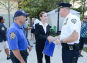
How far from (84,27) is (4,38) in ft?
10.4

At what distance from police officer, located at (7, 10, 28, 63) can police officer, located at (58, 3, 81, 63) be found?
894mm

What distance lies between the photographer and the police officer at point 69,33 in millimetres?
3253

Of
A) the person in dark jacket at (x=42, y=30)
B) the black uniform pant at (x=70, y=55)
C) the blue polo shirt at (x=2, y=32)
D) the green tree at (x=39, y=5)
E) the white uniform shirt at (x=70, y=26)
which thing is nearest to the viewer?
the white uniform shirt at (x=70, y=26)

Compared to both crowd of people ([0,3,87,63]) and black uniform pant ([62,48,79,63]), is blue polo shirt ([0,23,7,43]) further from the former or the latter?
black uniform pant ([62,48,79,63])

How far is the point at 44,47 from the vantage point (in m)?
4.41

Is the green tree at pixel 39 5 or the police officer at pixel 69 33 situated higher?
the green tree at pixel 39 5

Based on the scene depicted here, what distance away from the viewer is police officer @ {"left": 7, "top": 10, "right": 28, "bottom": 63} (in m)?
2.81

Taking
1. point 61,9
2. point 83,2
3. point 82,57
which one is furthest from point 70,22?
point 83,2

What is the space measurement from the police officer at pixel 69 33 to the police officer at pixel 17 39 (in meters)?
0.89

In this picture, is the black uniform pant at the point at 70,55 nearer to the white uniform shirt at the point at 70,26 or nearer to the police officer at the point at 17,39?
the white uniform shirt at the point at 70,26

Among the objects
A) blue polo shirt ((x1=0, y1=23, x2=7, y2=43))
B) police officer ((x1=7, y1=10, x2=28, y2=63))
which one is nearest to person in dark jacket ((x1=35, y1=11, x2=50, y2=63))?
police officer ((x1=7, y1=10, x2=28, y2=63))

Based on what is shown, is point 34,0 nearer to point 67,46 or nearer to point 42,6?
point 42,6

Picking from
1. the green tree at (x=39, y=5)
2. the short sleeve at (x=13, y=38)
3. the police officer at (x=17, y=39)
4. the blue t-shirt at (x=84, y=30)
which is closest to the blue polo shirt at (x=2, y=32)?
the blue t-shirt at (x=84, y=30)

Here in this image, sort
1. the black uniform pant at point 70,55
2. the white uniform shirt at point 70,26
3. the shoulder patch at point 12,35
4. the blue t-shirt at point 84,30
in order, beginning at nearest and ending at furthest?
1. the shoulder patch at point 12,35
2. the white uniform shirt at point 70,26
3. the black uniform pant at point 70,55
4. the blue t-shirt at point 84,30
